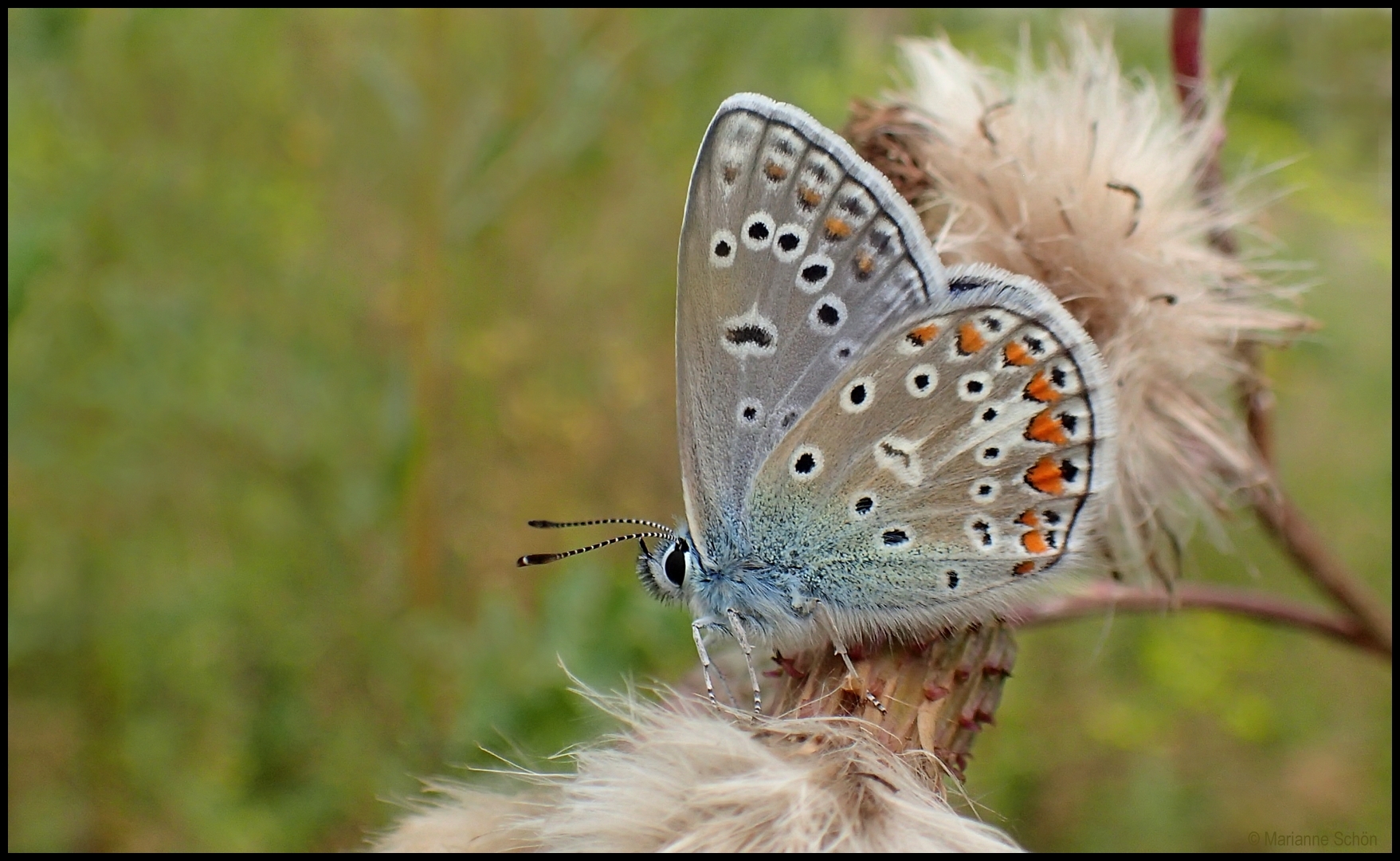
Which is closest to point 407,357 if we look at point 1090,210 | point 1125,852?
point 1090,210

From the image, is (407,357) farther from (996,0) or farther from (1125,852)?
(1125,852)

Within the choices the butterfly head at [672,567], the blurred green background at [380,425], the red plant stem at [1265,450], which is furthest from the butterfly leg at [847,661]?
the blurred green background at [380,425]

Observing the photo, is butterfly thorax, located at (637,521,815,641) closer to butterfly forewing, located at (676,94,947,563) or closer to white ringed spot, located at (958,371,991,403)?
butterfly forewing, located at (676,94,947,563)

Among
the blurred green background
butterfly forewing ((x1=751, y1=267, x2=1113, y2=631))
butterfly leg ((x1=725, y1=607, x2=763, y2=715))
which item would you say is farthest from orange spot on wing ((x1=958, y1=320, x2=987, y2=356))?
the blurred green background

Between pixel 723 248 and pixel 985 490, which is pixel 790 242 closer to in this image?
pixel 723 248

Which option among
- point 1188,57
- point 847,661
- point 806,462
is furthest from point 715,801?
point 1188,57

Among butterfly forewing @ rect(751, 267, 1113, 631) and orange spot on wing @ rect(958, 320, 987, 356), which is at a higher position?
orange spot on wing @ rect(958, 320, 987, 356)
